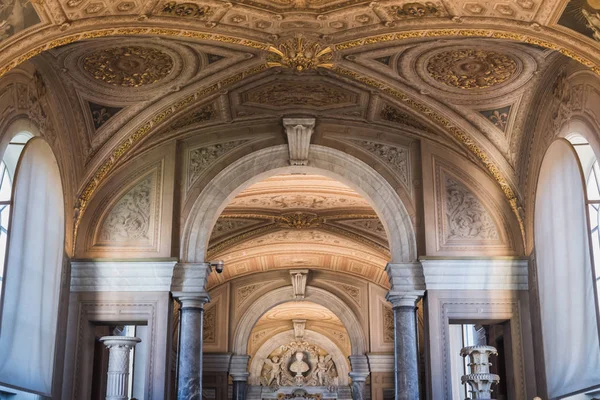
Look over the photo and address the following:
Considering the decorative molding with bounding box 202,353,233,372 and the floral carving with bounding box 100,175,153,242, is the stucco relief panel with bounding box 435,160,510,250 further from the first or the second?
the decorative molding with bounding box 202,353,233,372

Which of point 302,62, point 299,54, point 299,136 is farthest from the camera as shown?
point 299,136

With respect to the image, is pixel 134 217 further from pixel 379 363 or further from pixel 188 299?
pixel 379 363

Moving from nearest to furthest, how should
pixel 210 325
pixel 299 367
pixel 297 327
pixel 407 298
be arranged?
pixel 407 298
pixel 210 325
pixel 297 327
pixel 299 367

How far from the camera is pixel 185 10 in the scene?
1056cm

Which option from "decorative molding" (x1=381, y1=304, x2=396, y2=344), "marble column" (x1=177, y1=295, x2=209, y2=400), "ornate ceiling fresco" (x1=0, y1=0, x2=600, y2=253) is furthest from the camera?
"decorative molding" (x1=381, y1=304, x2=396, y2=344)

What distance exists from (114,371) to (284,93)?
210 inches

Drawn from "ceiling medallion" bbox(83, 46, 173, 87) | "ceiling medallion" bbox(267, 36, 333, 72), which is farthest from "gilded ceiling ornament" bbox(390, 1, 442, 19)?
"ceiling medallion" bbox(83, 46, 173, 87)

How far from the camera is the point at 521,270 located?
43.5 ft

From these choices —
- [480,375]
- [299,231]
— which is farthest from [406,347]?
[299,231]

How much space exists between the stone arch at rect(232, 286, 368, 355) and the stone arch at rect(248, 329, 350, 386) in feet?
23.2

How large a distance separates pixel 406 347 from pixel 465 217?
2377 millimetres

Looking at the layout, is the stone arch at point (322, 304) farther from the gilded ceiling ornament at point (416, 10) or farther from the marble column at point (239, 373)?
the gilded ceiling ornament at point (416, 10)

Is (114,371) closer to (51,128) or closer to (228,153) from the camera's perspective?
(51,128)

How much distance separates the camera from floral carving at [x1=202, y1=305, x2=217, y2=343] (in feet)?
73.5
